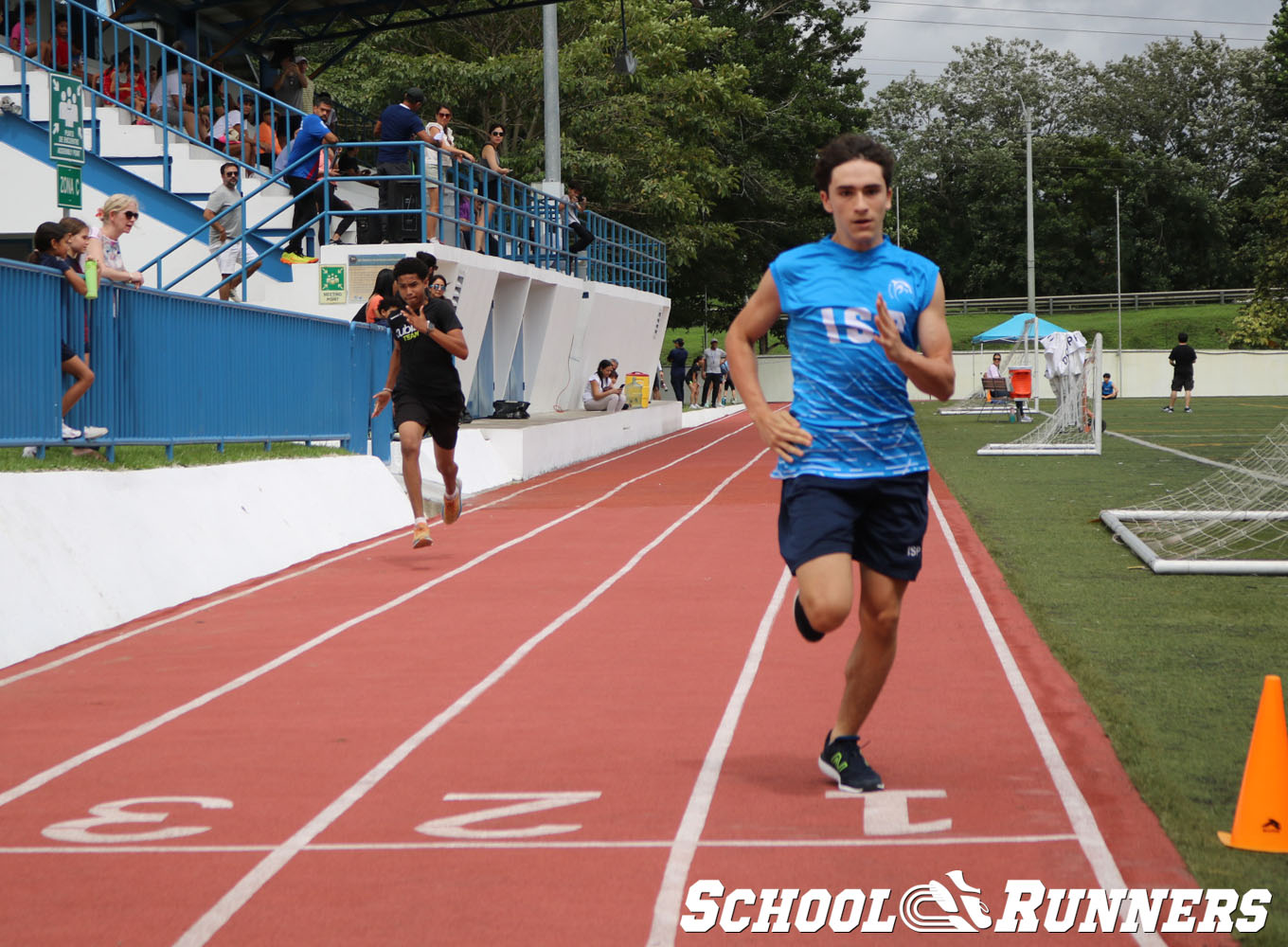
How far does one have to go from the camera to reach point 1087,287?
87.7m

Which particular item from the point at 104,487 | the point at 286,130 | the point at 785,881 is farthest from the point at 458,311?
the point at 785,881

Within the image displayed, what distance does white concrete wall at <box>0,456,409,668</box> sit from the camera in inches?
347

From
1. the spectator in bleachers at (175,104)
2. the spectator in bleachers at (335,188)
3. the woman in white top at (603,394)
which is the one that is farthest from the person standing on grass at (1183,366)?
the spectator in bleachers at (175,104)

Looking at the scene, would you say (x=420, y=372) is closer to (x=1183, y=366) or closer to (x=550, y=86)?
(x=550, y=86)

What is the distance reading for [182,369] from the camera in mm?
12227

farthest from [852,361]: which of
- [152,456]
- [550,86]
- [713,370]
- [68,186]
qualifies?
[713,370]

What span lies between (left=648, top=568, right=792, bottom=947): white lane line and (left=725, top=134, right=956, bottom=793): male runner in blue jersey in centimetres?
71

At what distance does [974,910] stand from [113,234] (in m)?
10.2

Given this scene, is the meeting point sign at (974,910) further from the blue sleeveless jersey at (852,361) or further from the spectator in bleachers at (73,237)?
the spectator in bleachers at (73,237)

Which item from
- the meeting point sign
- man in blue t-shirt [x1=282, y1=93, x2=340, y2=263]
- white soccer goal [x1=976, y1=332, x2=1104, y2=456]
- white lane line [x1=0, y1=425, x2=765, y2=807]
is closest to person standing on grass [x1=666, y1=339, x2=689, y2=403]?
white soccer goal [x1=976, y1=332, x2=1104, y2=456]

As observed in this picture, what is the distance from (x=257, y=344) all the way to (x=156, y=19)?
1425 centimetres

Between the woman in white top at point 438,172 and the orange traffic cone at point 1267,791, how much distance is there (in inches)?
678

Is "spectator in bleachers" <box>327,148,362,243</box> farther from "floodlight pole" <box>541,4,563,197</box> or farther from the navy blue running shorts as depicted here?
the navy blue running shorts

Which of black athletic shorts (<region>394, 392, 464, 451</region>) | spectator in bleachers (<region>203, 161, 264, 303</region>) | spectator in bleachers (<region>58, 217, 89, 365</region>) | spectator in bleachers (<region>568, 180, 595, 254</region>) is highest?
spectator in bleachers (<region>568, 180, 595, 254</region>)
